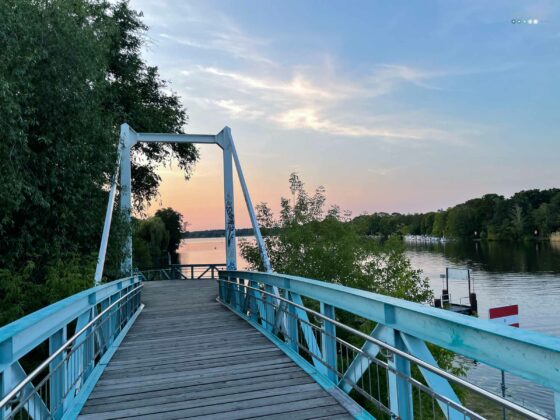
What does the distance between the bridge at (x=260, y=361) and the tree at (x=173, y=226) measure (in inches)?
2161

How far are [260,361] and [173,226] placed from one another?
5926 cm

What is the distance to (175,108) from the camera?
23.4 meters

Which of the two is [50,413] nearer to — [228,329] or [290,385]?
[290,385]

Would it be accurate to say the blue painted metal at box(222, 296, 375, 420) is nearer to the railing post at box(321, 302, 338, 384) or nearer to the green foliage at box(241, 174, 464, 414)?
the railing post at box(321, 302, 338, 384)

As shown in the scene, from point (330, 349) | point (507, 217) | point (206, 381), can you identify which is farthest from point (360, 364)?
point (507, 217)

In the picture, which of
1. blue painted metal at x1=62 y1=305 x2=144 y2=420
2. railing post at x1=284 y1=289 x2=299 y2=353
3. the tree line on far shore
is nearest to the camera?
blue painted metal at x1=62 y1=305 x2=144 y2=420

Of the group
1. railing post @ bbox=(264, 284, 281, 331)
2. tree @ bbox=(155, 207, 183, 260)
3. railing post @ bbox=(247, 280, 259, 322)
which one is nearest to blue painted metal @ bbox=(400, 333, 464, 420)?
railing post @ bbox=(264, 284, 281, 331)

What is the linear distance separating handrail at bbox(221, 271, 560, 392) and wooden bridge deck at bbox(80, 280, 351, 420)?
99 cm

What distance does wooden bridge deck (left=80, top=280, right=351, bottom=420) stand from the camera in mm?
3887

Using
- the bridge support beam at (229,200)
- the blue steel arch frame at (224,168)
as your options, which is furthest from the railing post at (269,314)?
the bridge support beam at (229,200)

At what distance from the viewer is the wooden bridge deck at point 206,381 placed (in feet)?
12.8

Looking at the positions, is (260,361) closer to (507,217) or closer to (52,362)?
(52,362)

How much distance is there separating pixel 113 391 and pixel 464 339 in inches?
137

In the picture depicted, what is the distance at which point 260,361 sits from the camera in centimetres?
550
